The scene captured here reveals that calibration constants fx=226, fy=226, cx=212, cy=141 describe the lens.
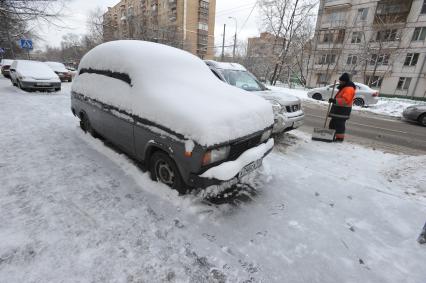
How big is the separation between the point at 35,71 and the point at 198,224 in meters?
13.2

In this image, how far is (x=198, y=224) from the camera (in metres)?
2.73

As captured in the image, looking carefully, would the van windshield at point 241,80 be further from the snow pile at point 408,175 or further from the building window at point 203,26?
A: the building window at point 203,26

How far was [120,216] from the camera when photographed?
109 inches

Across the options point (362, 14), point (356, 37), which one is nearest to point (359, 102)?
point (356, 37)

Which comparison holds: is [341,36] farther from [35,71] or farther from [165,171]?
[165,171]

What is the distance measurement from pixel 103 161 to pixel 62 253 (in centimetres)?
215

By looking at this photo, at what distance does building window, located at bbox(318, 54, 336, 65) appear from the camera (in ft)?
103

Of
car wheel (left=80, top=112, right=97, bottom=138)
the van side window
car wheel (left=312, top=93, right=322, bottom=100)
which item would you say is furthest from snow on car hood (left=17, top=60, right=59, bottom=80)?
car wheel (left=312, top=93, right=322, bottom=100)

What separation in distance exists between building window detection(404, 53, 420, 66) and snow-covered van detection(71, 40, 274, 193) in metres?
32.8

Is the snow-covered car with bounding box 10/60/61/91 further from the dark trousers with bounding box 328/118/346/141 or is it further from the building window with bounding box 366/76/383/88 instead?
the building window with bounding box 366/76/383/88

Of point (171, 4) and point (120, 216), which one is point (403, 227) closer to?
point (120, 216)

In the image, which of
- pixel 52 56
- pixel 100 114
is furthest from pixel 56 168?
pixel 52 56

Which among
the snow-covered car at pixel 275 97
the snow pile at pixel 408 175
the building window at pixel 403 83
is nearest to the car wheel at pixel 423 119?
the snow pile at pixel 408 175

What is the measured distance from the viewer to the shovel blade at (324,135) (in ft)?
20.3
